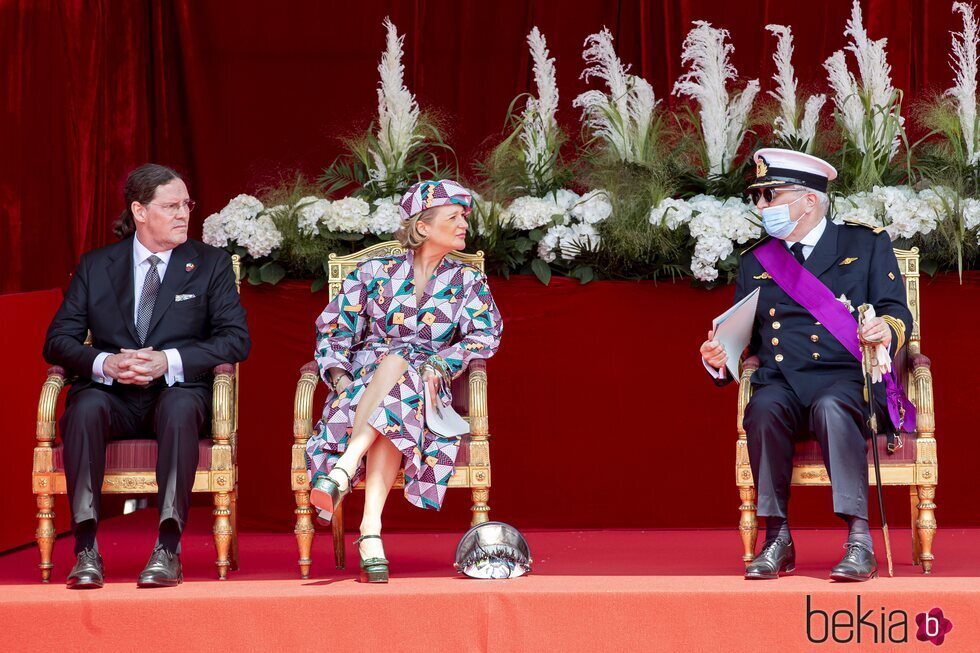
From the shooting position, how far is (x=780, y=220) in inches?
179

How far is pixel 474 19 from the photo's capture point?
736 cm

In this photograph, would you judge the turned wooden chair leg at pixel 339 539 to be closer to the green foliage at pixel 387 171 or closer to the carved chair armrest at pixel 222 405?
the carved chair armrest at pixel 222 405

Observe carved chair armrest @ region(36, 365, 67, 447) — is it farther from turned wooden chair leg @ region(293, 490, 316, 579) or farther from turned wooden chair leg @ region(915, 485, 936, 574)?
→ turned wooden chair leg @ region(915, 485, 936, 574)

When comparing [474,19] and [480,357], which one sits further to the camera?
[474,19]

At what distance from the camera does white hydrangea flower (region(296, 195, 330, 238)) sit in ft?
17.8

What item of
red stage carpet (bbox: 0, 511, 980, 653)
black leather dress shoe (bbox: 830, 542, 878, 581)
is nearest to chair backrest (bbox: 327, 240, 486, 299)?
red stage carpet (bbox: 0, 511, 980, 653)

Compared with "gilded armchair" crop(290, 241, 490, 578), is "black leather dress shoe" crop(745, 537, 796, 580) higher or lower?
lower

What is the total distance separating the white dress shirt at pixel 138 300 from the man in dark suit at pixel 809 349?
67.8 inches

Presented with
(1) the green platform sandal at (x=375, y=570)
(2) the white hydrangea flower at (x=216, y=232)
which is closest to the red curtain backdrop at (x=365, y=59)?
(2) the white hydrangea flower at (x=216, y=232)

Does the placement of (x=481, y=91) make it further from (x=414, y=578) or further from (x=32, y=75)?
(x=414, y=578)

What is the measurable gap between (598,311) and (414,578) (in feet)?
5.22

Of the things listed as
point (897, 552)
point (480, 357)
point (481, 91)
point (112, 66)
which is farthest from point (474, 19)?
point (897, 552)

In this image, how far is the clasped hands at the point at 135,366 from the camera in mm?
4465

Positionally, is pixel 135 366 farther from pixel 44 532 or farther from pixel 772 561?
pixel 772 561
